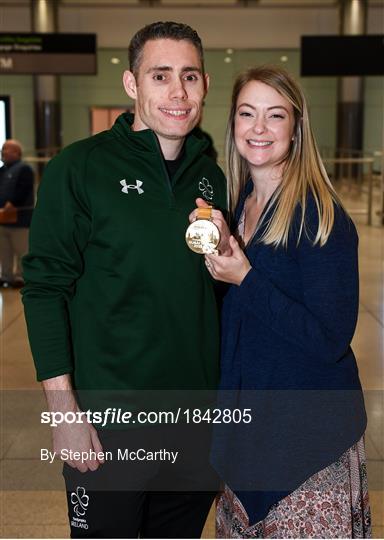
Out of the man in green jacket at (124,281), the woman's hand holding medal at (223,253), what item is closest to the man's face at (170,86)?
the man in green jacket at (124,281)

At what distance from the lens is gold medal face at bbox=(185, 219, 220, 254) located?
1.92 m

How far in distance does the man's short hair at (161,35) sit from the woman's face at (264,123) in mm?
225

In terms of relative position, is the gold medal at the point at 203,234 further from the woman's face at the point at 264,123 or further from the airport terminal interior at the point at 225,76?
the airport terminal interior at the point at 225,76

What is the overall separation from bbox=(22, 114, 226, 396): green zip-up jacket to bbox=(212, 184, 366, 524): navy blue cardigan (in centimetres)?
17

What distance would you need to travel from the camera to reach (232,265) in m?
1.98

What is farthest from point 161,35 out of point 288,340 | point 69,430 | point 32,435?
point 32,435

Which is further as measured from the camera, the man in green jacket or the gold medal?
the man in green jacket

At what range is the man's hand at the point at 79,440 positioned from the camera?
2123 mm

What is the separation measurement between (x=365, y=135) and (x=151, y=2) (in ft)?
25.2

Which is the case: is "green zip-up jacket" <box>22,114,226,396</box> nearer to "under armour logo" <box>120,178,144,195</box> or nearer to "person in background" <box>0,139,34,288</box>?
"under armour logo" <box>120,178,144,195</box>

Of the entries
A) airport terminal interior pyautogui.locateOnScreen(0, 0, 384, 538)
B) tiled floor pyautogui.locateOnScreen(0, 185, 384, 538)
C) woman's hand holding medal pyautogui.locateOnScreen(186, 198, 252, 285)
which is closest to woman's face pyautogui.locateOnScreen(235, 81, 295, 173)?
woman's hand holding medal pyautogui.locateOnScreen(186, 198, 252, 285)

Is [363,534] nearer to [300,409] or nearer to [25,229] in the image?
[300,409]

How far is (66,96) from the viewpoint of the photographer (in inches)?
872

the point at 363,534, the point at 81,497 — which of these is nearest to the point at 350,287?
the point at 363,534
